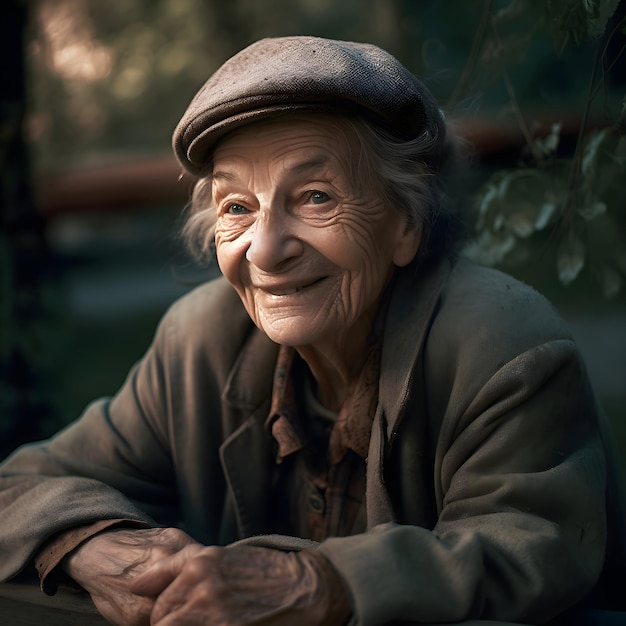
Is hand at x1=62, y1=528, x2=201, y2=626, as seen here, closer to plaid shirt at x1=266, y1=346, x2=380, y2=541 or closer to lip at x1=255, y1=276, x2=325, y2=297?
plaid shirt at x1=266, y1=346, x2=380, y2=541

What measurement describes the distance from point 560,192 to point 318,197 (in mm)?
999

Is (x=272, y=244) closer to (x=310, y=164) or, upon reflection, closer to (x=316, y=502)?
(x=310, y=164)

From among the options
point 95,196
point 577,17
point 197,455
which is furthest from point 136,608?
point 95,196

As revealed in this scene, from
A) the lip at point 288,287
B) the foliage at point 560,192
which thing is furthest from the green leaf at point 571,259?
the lip at point 288,287

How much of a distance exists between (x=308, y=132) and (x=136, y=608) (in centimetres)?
112

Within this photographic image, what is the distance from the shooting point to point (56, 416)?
4598 millimetres

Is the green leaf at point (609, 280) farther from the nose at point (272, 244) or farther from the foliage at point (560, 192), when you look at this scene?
the nose at point (272, 244)

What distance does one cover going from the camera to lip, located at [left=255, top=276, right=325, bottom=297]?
2.04 m

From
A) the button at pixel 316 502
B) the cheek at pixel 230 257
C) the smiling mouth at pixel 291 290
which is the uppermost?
the cheek at pixel 230 257

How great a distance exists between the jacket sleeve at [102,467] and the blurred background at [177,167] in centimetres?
39

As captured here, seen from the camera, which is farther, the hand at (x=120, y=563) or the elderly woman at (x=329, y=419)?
the hand at (x=120, y=563)

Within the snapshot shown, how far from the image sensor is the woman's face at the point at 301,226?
199 centimetres

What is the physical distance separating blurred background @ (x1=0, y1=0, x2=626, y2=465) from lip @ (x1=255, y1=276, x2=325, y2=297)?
383 mm

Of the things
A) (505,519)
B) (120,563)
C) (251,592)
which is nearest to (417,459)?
(505,519)
